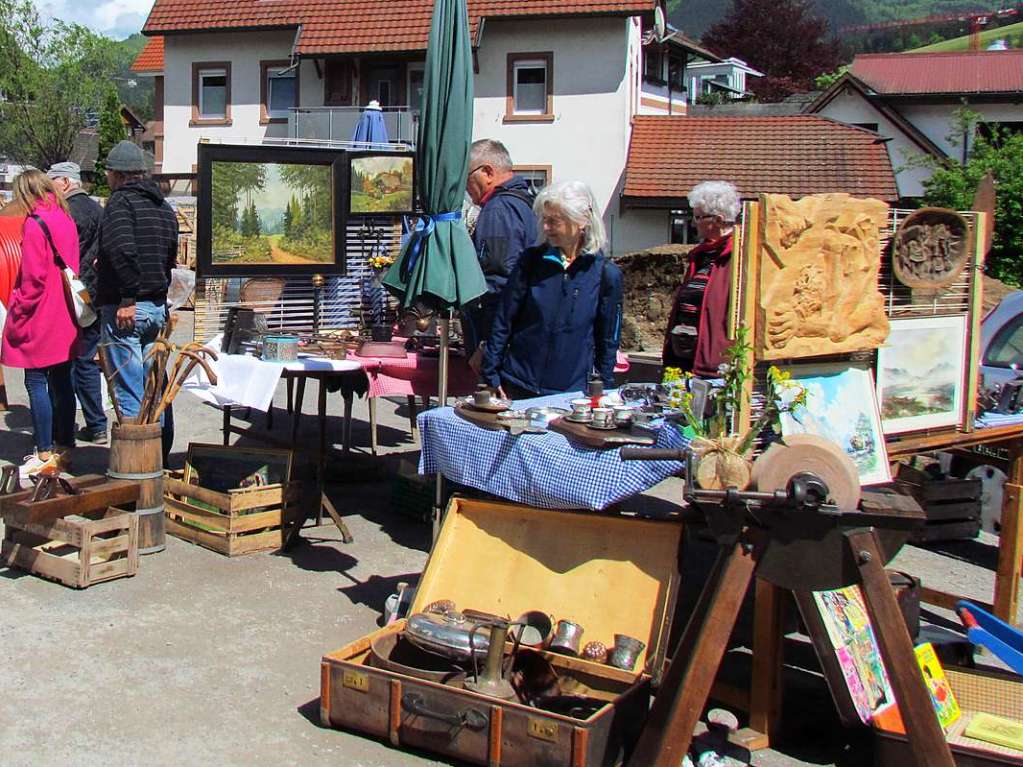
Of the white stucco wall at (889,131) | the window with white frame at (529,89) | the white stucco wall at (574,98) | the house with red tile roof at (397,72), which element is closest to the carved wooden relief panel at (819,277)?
the house with red tile roof at (397,72)

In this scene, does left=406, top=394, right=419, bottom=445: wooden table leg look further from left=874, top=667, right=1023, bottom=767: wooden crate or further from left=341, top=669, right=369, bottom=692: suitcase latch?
left=874, top=667, right=1023, bottom=767: wooden crate

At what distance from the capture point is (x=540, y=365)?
5484mm

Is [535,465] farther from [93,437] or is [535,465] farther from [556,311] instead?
[93,437]

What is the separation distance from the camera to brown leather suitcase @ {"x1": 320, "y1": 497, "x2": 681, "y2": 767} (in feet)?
12.6

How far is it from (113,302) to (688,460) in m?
4.56

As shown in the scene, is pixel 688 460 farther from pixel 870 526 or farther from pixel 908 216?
pixel 908 216

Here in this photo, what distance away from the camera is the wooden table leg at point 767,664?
4273 mm

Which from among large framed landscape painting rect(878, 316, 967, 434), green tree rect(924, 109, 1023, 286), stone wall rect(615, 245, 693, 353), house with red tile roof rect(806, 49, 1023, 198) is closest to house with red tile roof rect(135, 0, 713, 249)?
house with red tile roof rect(806, 49, 1023, 198)

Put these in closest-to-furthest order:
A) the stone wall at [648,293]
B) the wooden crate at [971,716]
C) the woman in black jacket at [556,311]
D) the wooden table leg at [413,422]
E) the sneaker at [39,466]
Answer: the wooden crate at [971,716] < the woman in black jacket at [556,311] < the sneaker at [39,466] < the wooden table leg at [413,422] < the stone wall at [648,293]

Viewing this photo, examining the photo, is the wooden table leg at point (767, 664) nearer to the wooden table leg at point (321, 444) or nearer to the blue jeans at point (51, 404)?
the wooden table leg at point (321, 444)

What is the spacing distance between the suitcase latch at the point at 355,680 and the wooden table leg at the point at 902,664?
1757 mm

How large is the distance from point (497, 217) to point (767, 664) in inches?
113

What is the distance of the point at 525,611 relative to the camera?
15.1ft

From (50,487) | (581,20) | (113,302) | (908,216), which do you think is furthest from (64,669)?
(581,20)
